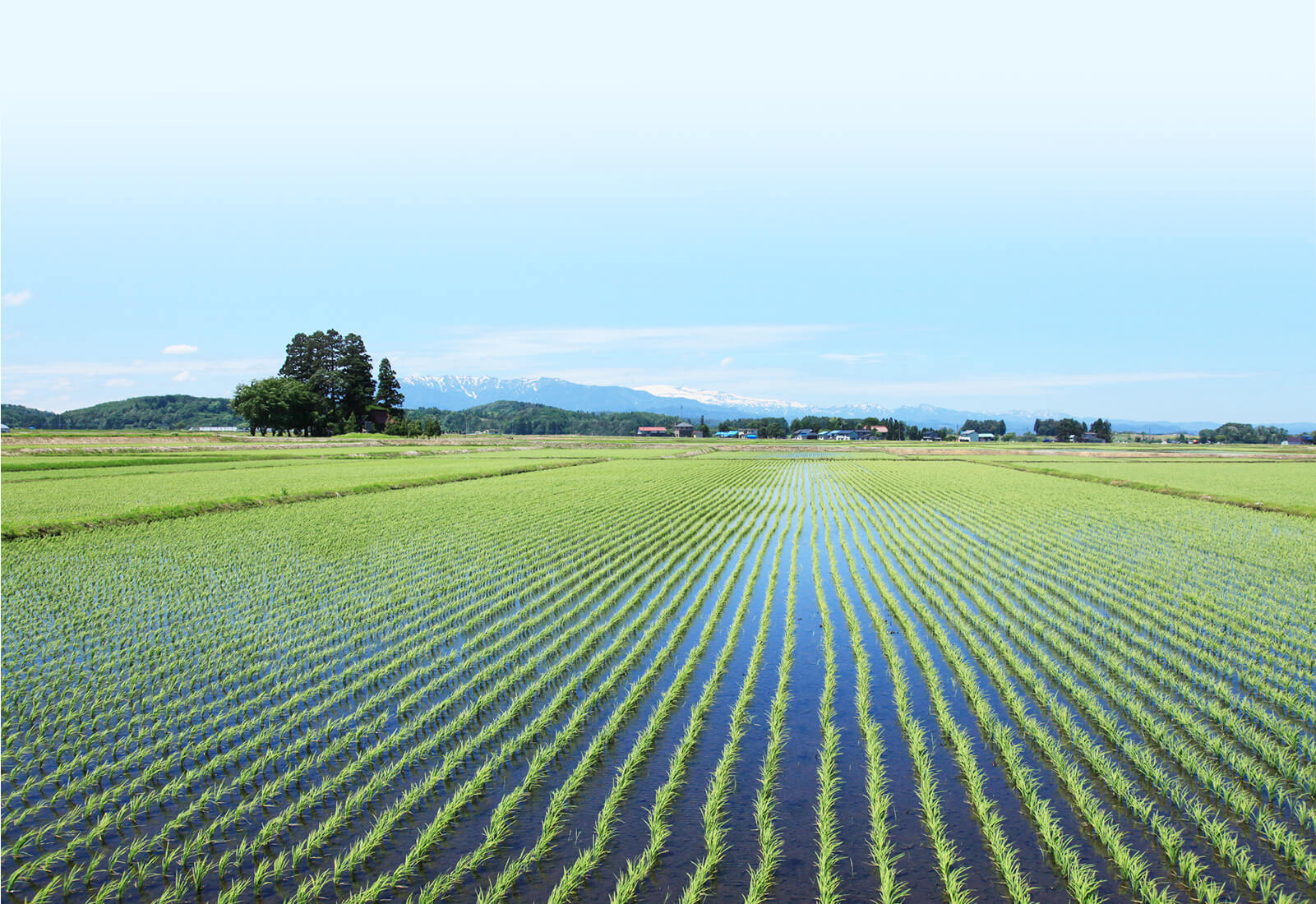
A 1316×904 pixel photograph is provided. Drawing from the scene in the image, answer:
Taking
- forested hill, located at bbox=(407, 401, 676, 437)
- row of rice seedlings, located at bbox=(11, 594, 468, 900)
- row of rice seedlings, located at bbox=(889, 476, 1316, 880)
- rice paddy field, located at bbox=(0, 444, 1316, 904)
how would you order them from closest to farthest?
rice paddy field, located at bbox=(0, 444, 1316, 904)
row of rice seedlings, located at bbox=(11, 594, 468, 900)
row of rice seedlings, located at bbox=(889, 476, 1316, 880)
forested hill, located at bbox=(407, 401, 676, 437)

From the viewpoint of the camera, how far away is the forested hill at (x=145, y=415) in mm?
110188

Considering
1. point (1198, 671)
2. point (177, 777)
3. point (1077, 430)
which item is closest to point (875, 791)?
point (1198, 671)

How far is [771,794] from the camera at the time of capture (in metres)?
4.49

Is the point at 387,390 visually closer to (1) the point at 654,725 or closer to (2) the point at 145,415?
(2) the point at 145,415

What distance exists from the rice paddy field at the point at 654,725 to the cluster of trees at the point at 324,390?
57.6 metres

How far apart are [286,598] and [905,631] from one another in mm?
7880

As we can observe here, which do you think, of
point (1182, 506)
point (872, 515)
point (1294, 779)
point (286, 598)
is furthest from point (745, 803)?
point (1182, 506)

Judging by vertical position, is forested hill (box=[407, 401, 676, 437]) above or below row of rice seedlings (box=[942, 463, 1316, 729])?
above

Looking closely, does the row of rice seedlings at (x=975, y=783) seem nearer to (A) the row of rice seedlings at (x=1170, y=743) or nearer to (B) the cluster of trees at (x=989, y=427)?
(A) the row of rice seedlings at (x=1170, y=743)

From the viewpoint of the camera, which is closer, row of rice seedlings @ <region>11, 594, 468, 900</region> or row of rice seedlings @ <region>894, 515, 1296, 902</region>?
row of rice seedlings @ <region>894, 515, 1296, 902</region>

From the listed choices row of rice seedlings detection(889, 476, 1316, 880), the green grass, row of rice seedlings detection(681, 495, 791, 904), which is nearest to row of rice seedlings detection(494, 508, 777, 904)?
row of rice seedlings detection(681, 495, 791, 904)

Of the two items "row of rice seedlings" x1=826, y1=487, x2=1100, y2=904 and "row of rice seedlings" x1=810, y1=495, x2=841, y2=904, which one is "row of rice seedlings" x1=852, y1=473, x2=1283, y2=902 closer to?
"row of rice seedlings" x1=826, y1=487, x2=1100, y2=904

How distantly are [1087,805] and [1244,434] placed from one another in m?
141

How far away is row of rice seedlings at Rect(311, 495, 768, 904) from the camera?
12.0 ft
